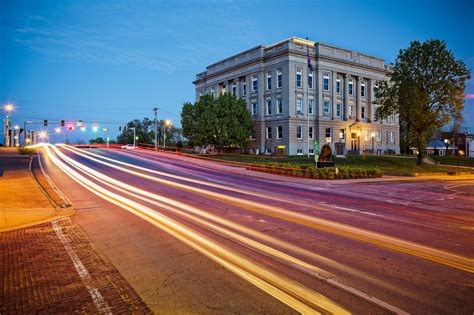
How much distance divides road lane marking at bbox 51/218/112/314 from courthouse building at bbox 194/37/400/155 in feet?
154

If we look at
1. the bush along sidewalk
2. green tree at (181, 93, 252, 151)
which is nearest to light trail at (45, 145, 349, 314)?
the bush along sidewalk

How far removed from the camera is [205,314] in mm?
4258

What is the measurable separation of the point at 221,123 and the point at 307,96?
54.2 ft

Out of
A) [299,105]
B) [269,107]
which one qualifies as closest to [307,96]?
[299,105]

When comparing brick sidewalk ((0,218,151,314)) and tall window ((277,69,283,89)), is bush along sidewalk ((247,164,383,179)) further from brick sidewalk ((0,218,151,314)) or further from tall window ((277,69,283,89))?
tall window ((277,69,283,89))

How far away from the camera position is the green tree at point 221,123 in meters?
49.2

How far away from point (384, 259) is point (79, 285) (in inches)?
210

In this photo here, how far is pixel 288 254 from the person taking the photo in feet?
21.5

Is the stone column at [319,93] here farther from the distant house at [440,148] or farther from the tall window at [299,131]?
the distant house at [440,148]

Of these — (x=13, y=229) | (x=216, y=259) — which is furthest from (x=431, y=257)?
(x=13, y=229)

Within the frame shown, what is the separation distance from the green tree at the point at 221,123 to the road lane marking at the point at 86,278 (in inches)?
1625

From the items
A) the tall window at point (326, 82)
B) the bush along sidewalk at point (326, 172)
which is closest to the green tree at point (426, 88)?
the bush along sidewalk at point (326, 172)

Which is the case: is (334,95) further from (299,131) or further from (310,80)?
(299,131)

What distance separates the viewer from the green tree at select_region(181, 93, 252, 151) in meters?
49.2
